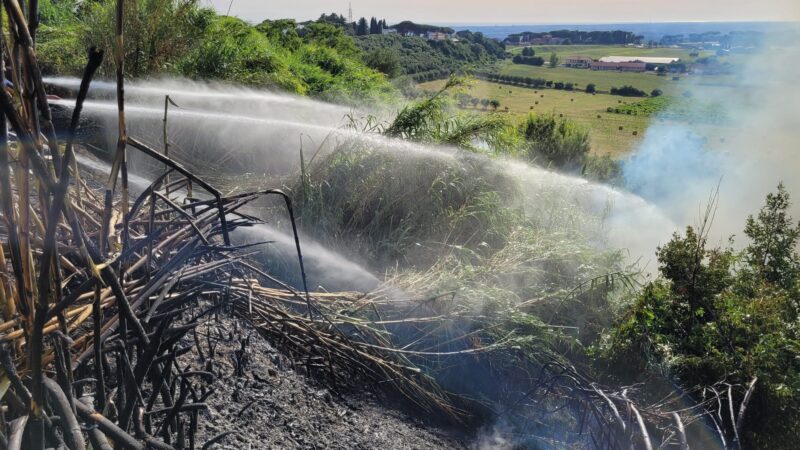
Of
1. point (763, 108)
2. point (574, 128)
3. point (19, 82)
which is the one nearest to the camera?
point (19, 82)

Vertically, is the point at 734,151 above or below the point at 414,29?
below

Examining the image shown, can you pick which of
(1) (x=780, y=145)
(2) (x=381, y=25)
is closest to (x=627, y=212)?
(1) (x=780, y=145)

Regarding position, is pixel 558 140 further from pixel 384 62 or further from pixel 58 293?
pixel 58 293

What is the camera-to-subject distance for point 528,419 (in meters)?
4.36

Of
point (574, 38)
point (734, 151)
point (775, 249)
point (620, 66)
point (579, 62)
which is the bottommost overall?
point (734, 151)

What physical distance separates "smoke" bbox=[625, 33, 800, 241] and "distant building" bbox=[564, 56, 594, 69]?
44.7m

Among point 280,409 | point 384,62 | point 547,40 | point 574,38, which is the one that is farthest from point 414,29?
point 280,409

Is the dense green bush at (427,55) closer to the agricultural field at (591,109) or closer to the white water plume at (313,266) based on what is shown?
the agricultural field at (591,109)

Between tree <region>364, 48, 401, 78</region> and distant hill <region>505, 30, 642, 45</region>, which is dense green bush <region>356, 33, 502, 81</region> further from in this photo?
distant hill <region>505, 30, 642, 45</region>

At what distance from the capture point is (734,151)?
22641 mm

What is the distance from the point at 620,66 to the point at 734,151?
50.5 metres

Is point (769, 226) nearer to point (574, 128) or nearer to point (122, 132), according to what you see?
point (122, 132)

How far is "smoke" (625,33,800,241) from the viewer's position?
19.4m

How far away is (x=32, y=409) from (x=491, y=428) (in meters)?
3.84
